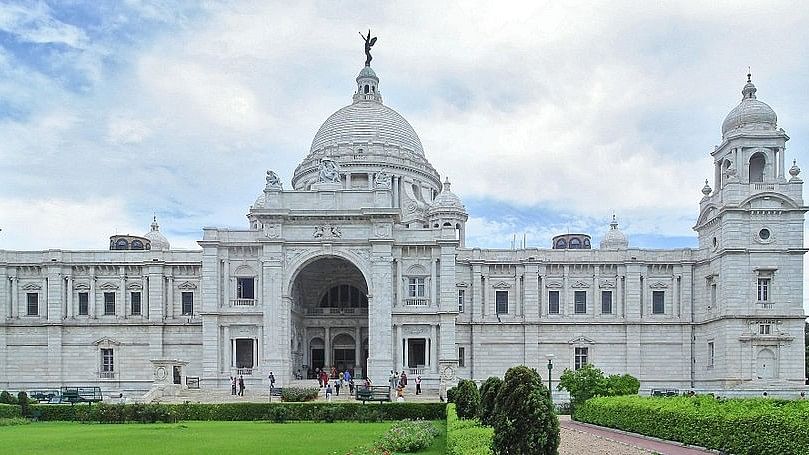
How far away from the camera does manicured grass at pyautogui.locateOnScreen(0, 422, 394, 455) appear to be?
24875 mm

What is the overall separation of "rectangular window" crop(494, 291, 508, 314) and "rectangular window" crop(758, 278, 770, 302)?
18.1 meters

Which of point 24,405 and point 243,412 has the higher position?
point 24,405

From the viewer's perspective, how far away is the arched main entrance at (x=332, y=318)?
206ft

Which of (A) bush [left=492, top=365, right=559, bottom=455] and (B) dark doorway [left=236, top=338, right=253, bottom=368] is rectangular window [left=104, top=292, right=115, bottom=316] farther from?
(A) bush [left=492, top=365, right=559, bottom=455]

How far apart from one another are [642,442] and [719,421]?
421cm

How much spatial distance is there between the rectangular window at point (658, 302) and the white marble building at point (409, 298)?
10 centimetres

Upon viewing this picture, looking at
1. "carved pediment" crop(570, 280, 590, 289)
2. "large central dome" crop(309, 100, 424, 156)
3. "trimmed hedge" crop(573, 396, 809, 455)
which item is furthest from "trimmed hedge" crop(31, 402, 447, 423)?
"large central dome" crop(309, 100, 424, 156)

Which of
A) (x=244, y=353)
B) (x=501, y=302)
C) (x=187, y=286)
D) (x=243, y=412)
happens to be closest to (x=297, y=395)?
(x=243, y=412)

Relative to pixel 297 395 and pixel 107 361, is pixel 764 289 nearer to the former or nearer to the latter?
pixel 297 395

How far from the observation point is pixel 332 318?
63156 millimetres

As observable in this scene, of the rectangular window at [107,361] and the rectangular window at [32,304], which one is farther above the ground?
the rectangular window at [32,304]

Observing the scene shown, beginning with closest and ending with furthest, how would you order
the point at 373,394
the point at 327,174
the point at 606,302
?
the point at 373,394
the point at 327,174
the point at 606,302

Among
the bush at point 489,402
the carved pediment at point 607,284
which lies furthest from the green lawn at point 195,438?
the carved pediment at point 607,284

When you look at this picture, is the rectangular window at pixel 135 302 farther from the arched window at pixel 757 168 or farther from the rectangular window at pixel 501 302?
the arched window at pixel 757 168
